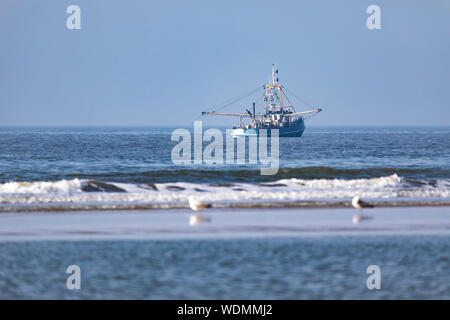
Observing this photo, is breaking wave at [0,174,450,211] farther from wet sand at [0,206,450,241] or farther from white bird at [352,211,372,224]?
white bird at [352,211,372,224]

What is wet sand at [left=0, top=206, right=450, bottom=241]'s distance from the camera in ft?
66.7

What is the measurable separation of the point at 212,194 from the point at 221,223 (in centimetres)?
854

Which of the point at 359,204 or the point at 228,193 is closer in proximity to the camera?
the point at 359,204

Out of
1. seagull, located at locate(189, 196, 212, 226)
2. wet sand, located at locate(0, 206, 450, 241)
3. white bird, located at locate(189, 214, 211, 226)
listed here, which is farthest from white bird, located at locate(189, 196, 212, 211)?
white bird, located at locate(189, 214, 211, 226)

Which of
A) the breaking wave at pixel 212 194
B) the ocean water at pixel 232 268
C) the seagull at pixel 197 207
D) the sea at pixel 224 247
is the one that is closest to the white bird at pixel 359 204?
the sea at pixel 224 247

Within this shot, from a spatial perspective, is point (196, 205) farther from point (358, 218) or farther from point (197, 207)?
point (358, 218)

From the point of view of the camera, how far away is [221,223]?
22297 mm

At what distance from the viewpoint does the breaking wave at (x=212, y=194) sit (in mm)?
27344

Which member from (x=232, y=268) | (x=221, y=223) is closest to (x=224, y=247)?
(x=232, y=268)

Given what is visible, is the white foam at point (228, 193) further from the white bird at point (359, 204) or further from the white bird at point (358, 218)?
the white bird at point (358, 218)

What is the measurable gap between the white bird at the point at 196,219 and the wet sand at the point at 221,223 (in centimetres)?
22

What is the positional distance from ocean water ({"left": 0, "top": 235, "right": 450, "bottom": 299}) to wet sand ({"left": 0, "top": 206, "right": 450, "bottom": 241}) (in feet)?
3.48
